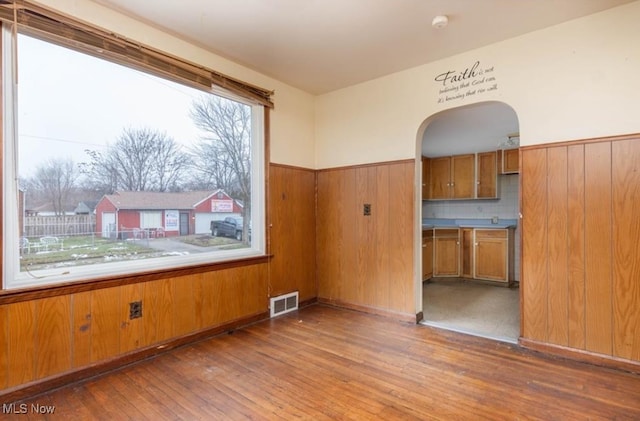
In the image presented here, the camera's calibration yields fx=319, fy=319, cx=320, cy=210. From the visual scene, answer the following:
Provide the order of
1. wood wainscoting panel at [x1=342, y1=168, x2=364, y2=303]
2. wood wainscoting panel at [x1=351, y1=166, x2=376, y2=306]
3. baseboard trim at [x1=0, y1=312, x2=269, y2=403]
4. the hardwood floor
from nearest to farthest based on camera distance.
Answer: the hardwood floor, baseboard trim at [x1=0, y1=312, x2=269, y2=403], wood wainscoting panel at [x1=351, y1=166, x2=376, y2=306], wood wainscoting panel at [x1=342, y1=168, x2=364, y2=303]

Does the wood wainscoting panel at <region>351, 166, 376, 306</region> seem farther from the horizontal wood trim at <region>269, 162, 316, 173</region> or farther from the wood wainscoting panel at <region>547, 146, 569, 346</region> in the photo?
the wood wainscoting panel at <region>547, 146, 569, 346</region>

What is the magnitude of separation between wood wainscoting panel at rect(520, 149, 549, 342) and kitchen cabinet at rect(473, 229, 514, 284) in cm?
255

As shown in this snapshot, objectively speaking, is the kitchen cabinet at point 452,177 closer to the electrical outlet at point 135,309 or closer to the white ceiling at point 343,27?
the white ceiling at point 343,27

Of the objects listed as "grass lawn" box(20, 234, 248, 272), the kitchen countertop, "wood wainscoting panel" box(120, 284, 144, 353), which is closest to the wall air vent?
"grass lawn" box(20, 234, 248, 272)

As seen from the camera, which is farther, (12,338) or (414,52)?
(414,52)

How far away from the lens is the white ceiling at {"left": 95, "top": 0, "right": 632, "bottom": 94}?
92.3 inches

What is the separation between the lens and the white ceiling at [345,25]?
7.69 feet

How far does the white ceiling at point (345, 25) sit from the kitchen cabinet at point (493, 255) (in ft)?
10.5

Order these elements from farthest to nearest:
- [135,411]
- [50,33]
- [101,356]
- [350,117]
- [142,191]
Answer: [350,117] < [142,191] < [101,356] < [50,33] < [135,411]

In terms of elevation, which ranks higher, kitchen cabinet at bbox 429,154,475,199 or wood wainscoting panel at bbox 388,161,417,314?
kitchen cabinet at bbox 429,154,475,199

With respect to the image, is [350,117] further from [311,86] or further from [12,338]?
[12,338]

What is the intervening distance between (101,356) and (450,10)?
3674 mm

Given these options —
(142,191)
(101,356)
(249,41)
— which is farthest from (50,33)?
(101,356)

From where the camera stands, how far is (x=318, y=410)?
6.30ft
